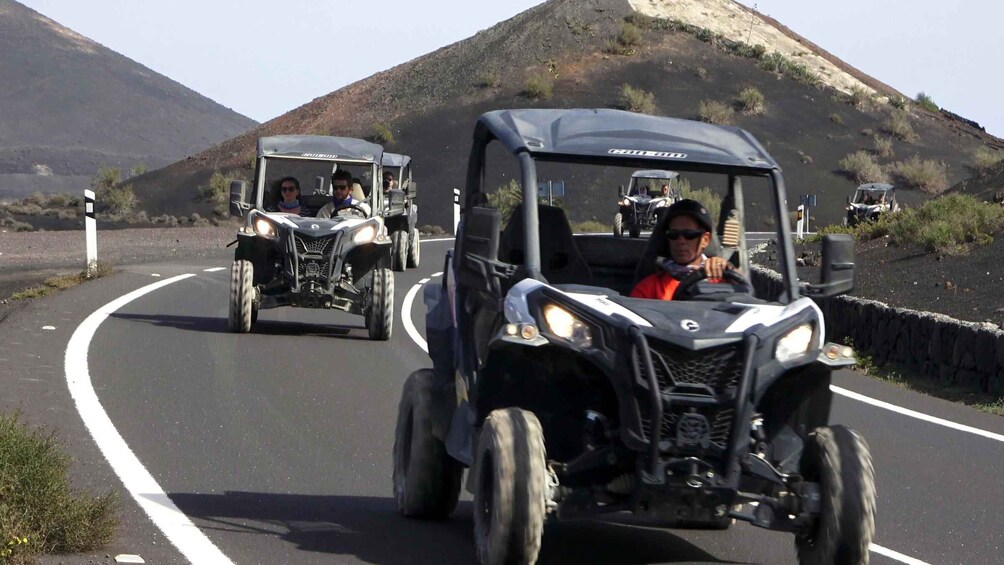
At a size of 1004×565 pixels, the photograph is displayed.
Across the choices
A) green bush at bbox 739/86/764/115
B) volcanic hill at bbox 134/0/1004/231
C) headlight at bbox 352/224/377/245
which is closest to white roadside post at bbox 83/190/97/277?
headlight at bbox 352/224/377/245

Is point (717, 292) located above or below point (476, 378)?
above

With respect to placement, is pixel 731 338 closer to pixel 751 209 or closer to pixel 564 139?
pixel 564 139

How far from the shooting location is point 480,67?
313ft

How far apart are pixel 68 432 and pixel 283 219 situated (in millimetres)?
7477

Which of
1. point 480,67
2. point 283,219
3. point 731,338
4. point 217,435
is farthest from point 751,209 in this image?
point 731,338

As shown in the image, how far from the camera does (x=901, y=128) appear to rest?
86812mm

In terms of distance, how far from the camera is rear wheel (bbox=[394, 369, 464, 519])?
8023 millimetres

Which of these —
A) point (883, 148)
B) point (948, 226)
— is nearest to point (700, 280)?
point (948, 226)

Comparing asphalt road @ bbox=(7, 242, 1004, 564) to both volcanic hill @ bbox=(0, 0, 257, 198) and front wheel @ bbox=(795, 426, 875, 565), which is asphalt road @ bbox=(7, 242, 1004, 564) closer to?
front wheel @ bbox=(795, 426, 875, 565)

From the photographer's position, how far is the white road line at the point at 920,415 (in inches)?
500

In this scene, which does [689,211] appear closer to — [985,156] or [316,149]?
[316,149]

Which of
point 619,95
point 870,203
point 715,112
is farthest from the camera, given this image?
point 619,95

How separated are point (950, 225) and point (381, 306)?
13.1 metres

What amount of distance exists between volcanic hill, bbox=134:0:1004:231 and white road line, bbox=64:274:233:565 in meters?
54.7
